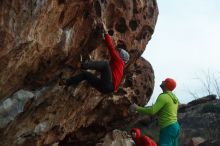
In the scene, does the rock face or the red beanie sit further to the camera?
the red beanie

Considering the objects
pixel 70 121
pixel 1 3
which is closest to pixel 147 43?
pixel 70 121

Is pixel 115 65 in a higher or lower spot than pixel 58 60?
lower

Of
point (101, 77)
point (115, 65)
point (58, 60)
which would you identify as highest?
point (58, 60)

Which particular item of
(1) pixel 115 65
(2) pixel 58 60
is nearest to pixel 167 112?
(1) pixel 115 65

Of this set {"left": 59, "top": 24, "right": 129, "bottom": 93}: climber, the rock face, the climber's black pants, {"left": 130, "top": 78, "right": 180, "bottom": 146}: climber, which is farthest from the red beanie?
the rock face

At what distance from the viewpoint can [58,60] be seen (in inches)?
492

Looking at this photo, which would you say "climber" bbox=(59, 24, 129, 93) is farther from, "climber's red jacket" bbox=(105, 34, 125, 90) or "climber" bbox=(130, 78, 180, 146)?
"climber" bbox=(130, 78, 180, 146)

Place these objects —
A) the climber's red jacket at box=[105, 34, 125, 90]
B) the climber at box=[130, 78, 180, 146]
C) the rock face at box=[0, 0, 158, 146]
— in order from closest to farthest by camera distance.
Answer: the rock face at box=[0, 0, 158, 146]
the climber at box=[130, 78, 180, 146]
the climber's red jacket at box=[105, 34, 125, 90]

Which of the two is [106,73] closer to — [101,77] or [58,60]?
[101,77]

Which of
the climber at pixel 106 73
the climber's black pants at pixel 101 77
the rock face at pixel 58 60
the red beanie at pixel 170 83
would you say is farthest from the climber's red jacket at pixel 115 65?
the red beanie at pixel 170 83

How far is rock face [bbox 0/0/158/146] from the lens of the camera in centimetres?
1076

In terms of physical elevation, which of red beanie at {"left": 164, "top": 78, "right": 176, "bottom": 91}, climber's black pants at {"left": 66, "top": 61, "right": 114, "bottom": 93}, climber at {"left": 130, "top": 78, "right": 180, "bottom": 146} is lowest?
climber at {"left": 130, "top": 78, "right": 180, "bottom": 146}

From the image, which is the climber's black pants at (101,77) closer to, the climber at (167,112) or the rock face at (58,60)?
the rock face at (58,60)

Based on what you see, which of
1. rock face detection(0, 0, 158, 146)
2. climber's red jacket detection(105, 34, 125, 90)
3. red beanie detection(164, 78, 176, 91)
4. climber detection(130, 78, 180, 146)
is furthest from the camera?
climber's red jacket detection(105, 34, 125, 90)
